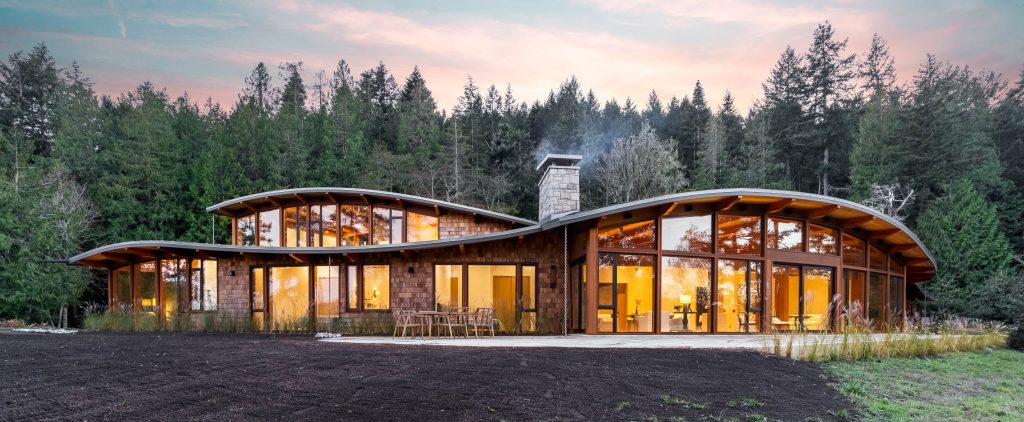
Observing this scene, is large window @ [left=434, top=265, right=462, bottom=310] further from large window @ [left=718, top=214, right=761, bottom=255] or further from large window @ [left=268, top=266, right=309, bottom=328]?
large window @ [left=718, top=214, right=761, bottom=255]

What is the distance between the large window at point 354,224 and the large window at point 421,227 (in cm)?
133

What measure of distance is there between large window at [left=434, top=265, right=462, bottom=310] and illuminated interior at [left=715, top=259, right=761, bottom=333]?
5.62m

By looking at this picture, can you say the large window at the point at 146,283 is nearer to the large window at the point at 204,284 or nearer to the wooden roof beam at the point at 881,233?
the large window at the point at 204,284

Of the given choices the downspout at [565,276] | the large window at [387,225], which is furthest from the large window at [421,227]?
the downspout at [565,276]

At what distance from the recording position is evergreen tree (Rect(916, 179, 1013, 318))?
66.2 ft

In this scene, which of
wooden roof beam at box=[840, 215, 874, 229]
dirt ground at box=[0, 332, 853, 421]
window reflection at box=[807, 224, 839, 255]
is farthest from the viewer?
window reflection at box=[807, 224, 839, 255]

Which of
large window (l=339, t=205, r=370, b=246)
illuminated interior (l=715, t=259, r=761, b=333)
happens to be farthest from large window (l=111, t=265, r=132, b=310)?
illuminated interior (l=715, t=259, r=761, b=333)

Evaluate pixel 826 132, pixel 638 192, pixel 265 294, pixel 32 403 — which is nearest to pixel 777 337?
pixel 32 403

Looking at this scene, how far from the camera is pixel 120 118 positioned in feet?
106

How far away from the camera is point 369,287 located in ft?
50.3

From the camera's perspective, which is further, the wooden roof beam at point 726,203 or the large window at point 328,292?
the large window at point 328,292

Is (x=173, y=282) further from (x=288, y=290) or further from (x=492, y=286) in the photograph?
(x=492, y=286)

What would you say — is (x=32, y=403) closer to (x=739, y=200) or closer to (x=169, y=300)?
(x=739, y=200)

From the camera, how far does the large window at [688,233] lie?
12.5 m
